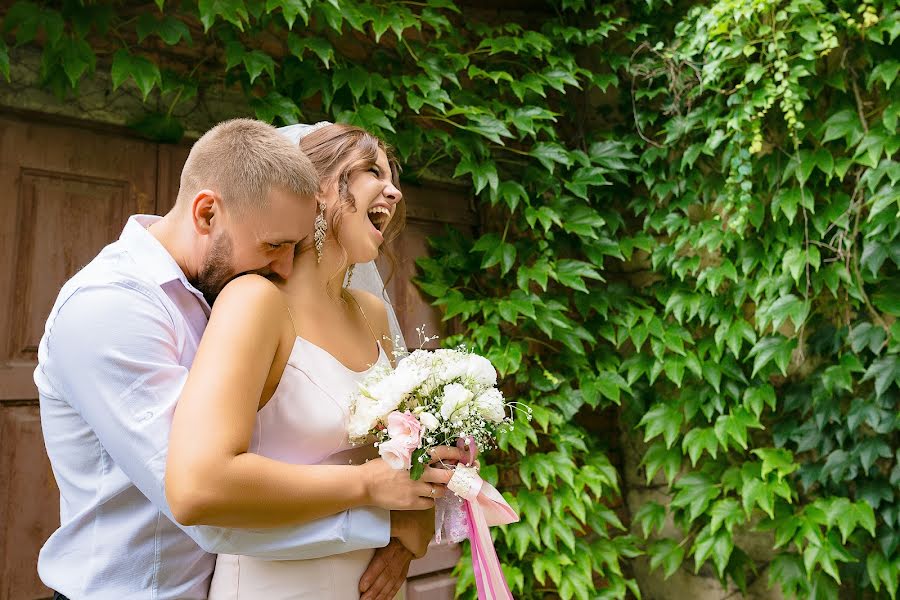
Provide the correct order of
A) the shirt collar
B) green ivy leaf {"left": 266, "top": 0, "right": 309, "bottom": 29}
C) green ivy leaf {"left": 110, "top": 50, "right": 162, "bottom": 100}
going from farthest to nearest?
green ivy leaf {"left": 266, "top": 0, "right": 309, "bottom": 29} → green ivy leaf {"left": 110, "top": 50, "right": 162, "bottom": 100} → the shirt collar

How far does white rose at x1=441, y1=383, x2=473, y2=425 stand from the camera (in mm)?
1297

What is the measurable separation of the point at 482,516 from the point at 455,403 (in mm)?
308

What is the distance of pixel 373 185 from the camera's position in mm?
1665

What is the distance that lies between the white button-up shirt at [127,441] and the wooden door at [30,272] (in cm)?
101

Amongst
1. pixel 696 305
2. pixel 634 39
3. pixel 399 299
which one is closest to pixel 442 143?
pixel 399 299

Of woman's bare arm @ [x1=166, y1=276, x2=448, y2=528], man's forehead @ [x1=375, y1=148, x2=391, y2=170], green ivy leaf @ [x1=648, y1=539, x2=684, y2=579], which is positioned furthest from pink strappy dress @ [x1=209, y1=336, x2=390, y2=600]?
green ivy leaf @ [x1=648, y1=539, x2=684, y2=579]

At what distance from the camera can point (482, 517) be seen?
1.46 m

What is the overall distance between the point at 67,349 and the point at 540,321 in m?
2.11

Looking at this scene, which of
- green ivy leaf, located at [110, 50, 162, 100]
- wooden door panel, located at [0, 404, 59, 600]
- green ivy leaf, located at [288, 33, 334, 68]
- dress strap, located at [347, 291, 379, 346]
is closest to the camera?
dress strap, located at [347, 291, 379, 346]

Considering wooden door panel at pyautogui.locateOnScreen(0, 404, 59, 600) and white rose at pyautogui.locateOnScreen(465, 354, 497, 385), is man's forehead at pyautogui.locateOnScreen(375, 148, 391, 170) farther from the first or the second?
wooden door panel at pyautogui.locateOnScreen(0, 404, 59, 600)

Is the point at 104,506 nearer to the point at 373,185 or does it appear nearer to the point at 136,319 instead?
the point at 136,319

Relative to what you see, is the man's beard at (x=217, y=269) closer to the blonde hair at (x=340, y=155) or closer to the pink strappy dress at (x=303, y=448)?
the pink strappy dress at (x=303, y=448)

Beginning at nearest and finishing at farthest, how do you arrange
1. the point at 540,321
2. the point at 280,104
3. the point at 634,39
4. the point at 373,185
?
the point at 373,185 < the point at 280,104 < the point at 540,321 < the point at 634,39

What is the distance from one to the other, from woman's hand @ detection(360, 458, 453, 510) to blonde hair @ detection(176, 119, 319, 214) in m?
0.52
